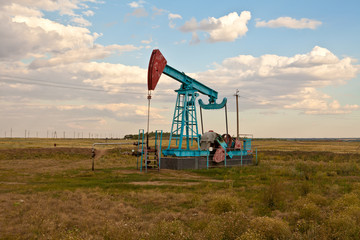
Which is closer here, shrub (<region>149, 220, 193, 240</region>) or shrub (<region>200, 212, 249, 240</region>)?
shrub (<region>149, 220, 193, 240</region>)

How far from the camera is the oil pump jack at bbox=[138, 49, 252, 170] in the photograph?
18297 mm

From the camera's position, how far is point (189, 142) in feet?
72.5

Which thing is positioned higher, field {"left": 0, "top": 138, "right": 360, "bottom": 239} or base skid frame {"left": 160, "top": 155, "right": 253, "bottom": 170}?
base skid frame {"left": 160, "top": 155, "right": 253, "bottom": 170}

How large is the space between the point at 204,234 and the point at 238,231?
862mm

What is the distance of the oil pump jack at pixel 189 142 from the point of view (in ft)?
60.0

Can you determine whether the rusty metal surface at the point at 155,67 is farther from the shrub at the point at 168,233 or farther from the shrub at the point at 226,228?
the shrub at the point at 168,233

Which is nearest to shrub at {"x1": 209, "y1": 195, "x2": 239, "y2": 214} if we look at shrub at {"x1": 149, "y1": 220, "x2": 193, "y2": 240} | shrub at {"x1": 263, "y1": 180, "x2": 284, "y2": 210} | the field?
the field

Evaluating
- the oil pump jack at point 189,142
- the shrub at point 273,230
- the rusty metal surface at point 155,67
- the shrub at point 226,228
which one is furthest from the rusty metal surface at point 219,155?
the shrub at point 273,230

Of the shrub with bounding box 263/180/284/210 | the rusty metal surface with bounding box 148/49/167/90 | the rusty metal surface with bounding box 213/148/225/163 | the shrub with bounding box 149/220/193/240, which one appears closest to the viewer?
the shrub with bounding box 149/220/193/240

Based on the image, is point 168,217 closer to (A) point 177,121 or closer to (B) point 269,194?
(B) point 269,194

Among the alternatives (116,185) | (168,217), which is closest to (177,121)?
(116,185)

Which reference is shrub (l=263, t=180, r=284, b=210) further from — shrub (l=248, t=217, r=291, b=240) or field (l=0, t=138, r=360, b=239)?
shrub (l=248, t=217, r=291, b=240)

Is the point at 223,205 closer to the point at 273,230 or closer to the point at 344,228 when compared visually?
the point at 273,230

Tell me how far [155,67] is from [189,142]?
6.61 meters
